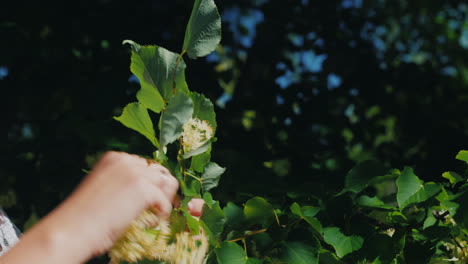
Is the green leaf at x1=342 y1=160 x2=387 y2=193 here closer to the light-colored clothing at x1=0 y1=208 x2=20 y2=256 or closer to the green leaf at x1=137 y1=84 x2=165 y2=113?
the green leaf at x1=137 y1=84 x2=165 y2=113

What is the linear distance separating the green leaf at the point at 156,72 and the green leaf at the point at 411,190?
1.40 feet

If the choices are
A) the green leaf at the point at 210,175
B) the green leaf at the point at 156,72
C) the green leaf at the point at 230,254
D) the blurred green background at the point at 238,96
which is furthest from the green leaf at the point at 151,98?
the blurred green background at the point at 238,96

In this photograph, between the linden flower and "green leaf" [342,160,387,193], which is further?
"green leaf" [342,160,387,193]

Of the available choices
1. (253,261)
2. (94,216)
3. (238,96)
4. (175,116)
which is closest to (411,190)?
(253,261)

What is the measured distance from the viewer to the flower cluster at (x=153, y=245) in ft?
1.74

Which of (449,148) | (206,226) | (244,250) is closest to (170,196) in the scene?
(206,226)

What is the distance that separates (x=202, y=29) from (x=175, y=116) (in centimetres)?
14

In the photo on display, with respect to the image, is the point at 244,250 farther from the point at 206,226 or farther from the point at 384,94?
the point at 384,94

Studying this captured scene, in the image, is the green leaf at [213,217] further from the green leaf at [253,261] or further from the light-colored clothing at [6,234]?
the light-colored clothing at [6,234]

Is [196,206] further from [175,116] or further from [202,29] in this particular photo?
[202,29]

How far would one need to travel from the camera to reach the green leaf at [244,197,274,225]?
0.71 metres

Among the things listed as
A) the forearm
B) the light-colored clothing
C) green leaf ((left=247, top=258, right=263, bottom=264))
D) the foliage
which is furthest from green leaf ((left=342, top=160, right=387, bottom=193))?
the light-colored clothing

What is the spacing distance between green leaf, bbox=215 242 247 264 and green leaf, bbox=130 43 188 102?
0.80ft

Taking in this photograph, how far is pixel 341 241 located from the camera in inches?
29.2
